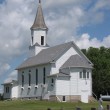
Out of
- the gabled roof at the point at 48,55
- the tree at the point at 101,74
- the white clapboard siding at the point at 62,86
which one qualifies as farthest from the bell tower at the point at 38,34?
the white clapboard siding at the point at 62,86

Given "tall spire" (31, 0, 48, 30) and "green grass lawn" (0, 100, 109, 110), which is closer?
"green grass lawn" (0, 100, 109, 110)

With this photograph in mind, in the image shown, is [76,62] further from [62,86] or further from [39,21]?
[39,21]

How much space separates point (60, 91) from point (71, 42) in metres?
9.78

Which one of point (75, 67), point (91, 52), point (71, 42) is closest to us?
point (75, 67)

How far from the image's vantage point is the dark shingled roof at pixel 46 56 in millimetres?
75438

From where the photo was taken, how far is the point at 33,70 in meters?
80.8

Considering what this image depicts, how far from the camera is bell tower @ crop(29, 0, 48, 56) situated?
85.4m

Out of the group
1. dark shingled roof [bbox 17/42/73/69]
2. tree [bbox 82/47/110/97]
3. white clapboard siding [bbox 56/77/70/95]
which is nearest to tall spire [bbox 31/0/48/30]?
dark shingled roof [bbox 17/42/73/69]

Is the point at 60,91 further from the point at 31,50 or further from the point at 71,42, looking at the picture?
the point at 31,50

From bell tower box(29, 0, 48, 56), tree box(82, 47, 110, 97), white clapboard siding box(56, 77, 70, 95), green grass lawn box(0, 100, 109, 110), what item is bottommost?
green grass lawn box(0, 100, 109, 110)

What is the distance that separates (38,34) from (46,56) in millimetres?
8121

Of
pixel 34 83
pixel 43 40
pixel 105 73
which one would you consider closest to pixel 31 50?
pixel 43 40

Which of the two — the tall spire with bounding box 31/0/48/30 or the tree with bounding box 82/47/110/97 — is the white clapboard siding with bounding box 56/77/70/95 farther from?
the tree with bounding box 82/47/110/97

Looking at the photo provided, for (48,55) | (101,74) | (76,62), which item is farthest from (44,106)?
(101,74)
